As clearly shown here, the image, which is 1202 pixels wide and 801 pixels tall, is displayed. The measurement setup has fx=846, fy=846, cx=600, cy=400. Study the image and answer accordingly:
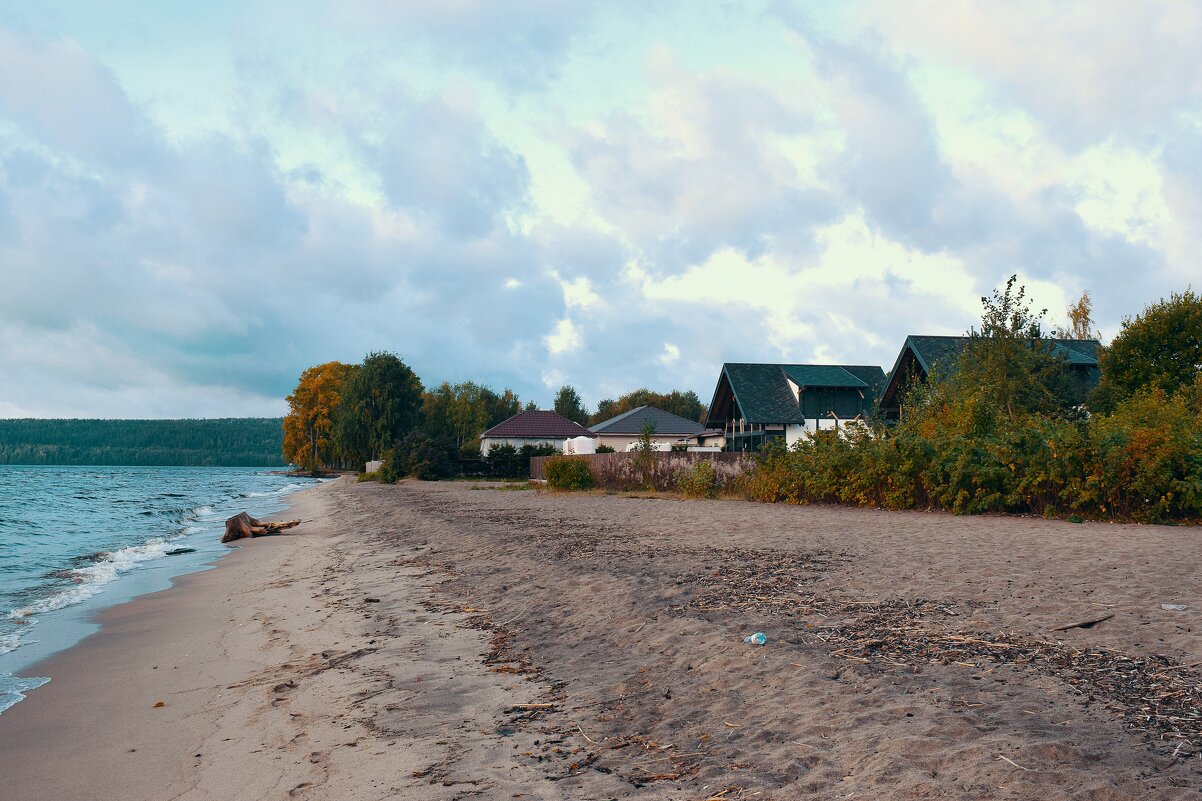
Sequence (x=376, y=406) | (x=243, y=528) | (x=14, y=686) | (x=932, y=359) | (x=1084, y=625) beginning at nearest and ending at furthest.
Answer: (x=1084, y=625), (x=14, y=686), (x=243, y=528), (x=932, y=359), (x=376, y=406)

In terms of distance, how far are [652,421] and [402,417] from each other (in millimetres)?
24258

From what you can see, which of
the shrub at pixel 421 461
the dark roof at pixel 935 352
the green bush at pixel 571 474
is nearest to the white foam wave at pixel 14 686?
the green bush at pixel 571 474

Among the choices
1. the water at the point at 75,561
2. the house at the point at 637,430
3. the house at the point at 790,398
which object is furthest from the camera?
the house at the point at 637,430

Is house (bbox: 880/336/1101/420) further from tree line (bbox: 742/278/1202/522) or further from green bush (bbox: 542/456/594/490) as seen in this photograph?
green bush (bbox: 542/456/594/490)

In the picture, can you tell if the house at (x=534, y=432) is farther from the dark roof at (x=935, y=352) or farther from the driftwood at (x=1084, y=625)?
the driftwood at (x=1084, y=625)

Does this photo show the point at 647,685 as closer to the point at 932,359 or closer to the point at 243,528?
the point at 243,528

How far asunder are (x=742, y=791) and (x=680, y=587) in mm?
4471

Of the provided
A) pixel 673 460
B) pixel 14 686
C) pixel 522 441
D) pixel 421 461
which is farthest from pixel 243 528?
pixel 522 441

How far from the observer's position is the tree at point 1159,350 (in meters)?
28.3

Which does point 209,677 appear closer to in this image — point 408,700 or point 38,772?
point 38,772

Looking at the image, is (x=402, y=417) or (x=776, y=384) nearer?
(x=776, y=384)

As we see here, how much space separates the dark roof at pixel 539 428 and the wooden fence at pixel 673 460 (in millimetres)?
26811

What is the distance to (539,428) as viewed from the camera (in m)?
58.5

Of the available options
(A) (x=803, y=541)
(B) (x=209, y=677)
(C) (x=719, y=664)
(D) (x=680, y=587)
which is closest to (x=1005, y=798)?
(C) (x=719, y=664)
